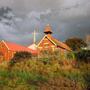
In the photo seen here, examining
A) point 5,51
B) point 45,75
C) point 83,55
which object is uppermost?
point 5,51

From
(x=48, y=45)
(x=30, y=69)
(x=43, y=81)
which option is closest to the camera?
(x=43, y=81)

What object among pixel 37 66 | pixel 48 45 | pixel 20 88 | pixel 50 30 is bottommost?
pixel 20 88

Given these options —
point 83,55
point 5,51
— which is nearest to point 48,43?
point 5,51

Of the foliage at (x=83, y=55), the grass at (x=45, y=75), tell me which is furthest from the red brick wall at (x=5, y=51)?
the foliage at (x=83, y=55)

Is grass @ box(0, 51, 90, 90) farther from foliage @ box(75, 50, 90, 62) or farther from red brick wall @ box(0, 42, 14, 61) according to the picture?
red brick wall @ box(0, 42, 14, 61)

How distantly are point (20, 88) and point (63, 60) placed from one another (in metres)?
6.23

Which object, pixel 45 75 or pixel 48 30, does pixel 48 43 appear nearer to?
pixel 48 30

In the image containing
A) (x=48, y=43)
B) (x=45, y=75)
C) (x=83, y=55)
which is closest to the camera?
(x=45, y=75)

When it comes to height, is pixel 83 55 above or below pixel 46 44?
below

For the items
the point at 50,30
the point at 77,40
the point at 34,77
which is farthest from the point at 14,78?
the point at 77,40

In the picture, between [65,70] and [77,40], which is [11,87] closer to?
[65,70]

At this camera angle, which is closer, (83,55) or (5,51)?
(83,55)

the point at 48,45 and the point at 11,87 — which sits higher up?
the point at 48,45

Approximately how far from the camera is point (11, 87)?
1959 centimetres
